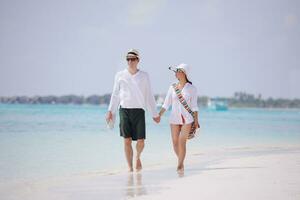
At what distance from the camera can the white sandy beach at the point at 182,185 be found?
209 inches

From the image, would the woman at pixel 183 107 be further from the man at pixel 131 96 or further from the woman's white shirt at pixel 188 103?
the man at pixel 131 96

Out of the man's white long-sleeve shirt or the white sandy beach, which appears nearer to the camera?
the white sandy beach

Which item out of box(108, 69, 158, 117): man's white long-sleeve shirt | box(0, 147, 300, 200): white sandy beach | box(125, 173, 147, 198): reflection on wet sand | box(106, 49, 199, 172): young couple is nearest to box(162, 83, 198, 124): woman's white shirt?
→ box(106, 49, 199, 172): young couple

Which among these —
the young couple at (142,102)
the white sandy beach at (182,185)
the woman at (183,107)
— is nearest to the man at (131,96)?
the young couple at (142,102)

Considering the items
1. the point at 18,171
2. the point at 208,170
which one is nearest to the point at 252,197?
the point at 208,170

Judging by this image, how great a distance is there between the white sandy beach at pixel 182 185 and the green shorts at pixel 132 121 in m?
0.63

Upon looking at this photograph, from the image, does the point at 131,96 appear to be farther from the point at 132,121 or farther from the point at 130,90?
the point at 132,121

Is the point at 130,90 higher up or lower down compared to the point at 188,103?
higher up

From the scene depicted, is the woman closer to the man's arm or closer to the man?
the man

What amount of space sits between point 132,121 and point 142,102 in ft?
1.07

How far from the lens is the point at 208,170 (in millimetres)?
7387

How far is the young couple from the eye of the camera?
733 centimetres

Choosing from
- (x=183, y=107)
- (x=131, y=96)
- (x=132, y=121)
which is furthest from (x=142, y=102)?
(x=183, y=107)

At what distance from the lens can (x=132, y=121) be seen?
7488 millimetres
